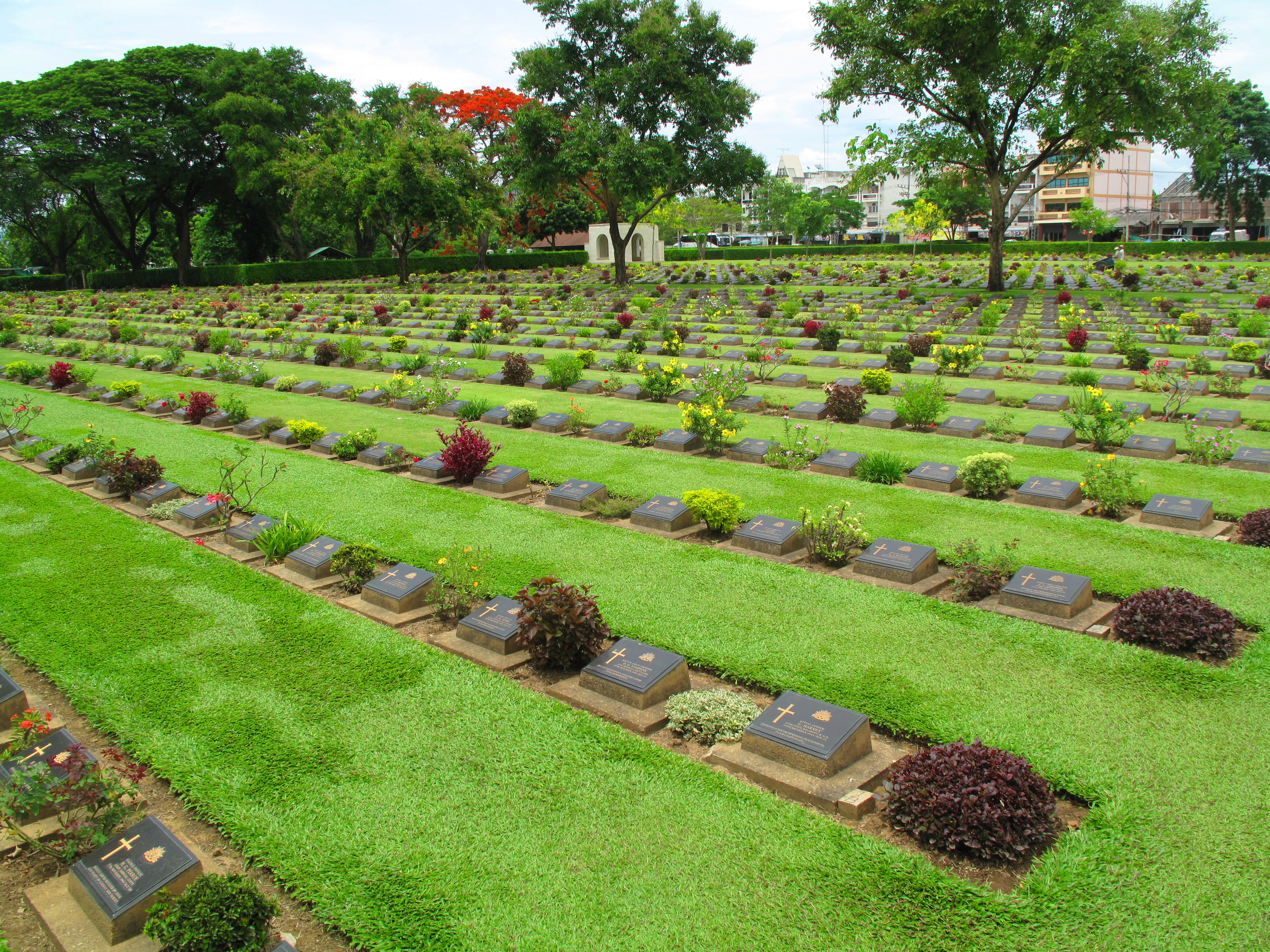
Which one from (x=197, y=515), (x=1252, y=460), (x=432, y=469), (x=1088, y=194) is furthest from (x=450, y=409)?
(x=1088, y=194)

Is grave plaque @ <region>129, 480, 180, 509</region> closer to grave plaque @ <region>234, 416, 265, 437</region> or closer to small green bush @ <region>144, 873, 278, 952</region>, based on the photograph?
grave plaque @ <region>234, 416, 265, 437</region>

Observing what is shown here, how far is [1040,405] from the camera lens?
12.5m

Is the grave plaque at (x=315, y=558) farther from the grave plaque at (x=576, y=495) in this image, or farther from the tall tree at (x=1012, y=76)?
the tall tree at (x=1012, y=76)

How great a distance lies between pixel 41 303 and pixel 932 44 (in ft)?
129

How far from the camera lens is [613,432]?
11.7 metres

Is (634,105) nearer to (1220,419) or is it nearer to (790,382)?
(790,382)

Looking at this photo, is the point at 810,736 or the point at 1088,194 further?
the point at 1088,194

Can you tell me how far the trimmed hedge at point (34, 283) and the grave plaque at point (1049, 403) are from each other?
59.3 meters

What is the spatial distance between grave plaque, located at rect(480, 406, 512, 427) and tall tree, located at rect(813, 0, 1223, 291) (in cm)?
1927

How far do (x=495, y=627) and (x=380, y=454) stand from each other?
561 cm

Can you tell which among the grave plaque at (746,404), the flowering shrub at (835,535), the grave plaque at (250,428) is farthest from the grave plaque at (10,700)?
the grave plaque at (746,404)

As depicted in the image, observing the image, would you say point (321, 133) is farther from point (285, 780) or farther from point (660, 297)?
point (285, 780)

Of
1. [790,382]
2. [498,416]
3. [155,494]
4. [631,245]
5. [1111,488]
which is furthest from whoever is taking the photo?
[631,245]

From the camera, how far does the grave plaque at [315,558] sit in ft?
23.1
